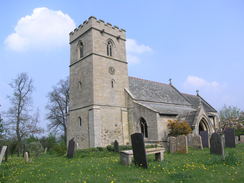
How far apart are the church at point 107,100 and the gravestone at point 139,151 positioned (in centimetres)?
1131

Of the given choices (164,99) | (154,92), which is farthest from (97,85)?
(164,99)

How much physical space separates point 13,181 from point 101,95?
46.6ft

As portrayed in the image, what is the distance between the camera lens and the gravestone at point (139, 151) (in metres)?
7.45

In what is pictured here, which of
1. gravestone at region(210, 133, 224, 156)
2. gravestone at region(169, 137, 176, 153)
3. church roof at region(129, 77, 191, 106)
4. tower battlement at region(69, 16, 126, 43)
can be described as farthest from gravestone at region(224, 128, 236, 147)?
tower battlement at region(69, 16, 126, 43)

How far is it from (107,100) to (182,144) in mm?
10323

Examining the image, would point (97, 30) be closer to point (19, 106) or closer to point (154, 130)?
point (154, 130)

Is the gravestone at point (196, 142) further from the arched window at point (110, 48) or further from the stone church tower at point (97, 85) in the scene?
the arched window at point (110, 48)

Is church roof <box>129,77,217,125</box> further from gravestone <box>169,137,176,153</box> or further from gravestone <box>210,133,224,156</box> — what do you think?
gravestone <box>210,133,224,156</box>

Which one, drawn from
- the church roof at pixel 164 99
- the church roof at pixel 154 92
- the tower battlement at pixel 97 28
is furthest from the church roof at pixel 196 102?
the tower battlement at pixel 97 28

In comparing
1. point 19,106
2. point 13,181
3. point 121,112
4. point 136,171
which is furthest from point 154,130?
point 19,106

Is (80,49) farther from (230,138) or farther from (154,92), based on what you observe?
(230,138)

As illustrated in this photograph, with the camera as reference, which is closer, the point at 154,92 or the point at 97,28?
the point at 97,28

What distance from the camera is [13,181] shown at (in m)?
6.64

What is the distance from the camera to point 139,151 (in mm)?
7723
